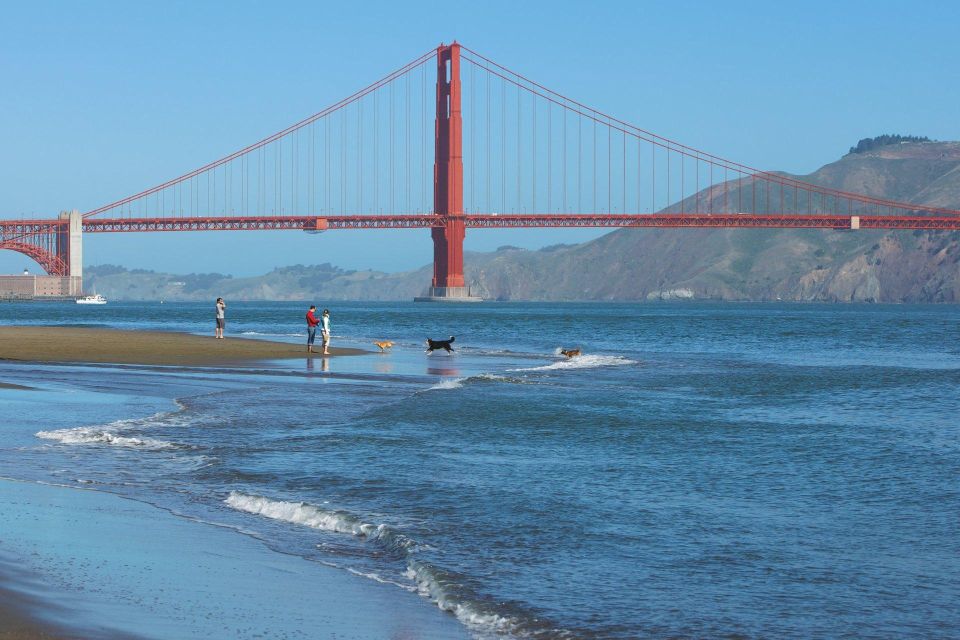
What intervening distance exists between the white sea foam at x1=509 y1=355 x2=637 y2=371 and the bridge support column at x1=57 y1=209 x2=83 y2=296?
11009cm

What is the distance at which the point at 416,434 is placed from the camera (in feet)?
52.0

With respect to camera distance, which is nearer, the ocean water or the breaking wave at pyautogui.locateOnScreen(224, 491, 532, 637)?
the breaking wave at pyautogui.locateOnScreen(224, 491, 532, 637)

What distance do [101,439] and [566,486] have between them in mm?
5886

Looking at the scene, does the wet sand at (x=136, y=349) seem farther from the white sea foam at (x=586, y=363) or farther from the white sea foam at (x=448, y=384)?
the white sea foam at (x=448, y=384)

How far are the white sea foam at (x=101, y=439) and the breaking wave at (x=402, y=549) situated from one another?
11.6 ft

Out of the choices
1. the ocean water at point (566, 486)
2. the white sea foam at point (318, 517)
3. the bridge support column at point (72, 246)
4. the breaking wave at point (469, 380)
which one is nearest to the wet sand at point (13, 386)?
the ocean water at point (566, 486)

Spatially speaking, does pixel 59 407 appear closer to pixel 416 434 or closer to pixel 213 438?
pixel 213 438

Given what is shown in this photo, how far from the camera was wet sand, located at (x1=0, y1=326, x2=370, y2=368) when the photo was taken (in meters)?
31.7

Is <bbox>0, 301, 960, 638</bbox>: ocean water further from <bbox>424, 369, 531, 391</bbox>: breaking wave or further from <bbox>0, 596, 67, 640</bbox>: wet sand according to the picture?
<bbox>0, 596, 67, 640</bbox>: wet sand

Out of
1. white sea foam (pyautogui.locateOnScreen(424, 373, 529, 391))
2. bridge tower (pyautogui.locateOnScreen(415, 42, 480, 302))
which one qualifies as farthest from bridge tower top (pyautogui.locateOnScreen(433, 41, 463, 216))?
white sea foam (pyautogui.locateOnScreen(424, 373, 529, 391))

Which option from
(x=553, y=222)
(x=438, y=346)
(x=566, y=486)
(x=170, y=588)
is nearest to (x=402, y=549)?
(x=170, y=588)

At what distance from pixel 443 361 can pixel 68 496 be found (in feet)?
80.0

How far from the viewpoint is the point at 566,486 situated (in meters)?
11.8

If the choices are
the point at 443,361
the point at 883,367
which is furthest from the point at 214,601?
the point at 883,367
